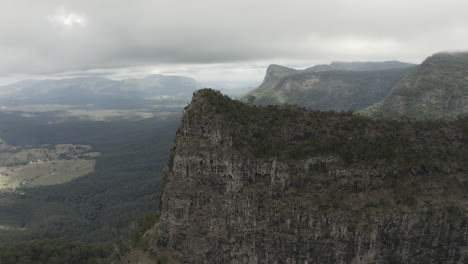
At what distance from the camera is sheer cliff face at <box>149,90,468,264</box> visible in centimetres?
3228

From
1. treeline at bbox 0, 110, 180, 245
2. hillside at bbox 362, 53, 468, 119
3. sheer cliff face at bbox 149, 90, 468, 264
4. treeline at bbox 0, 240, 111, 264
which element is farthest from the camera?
hillside at bbox 362, 53, 468, 119

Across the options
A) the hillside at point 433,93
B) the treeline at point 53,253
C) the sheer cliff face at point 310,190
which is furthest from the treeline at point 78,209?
the hillside at point 433,93

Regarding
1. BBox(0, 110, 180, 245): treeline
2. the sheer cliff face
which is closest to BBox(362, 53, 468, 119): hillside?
the sheer cliff face

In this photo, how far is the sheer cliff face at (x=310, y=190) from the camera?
32281mm

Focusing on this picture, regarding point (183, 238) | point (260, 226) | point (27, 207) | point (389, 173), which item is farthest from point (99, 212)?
point (389, 173)

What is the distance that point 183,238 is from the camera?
3909 cm

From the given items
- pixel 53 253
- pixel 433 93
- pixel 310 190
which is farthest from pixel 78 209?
pixel 433 93

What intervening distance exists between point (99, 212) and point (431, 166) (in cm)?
16090

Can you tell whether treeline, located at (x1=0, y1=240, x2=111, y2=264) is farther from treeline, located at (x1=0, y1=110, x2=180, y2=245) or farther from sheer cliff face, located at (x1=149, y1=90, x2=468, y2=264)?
sheer cliff face, located at (x1=149, y1=90, x2=468, y2=264)

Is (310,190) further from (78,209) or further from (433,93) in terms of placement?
(78,209)

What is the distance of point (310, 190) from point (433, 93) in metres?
121

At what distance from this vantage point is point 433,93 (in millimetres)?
123938

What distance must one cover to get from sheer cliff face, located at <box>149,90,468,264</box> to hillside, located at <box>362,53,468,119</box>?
75.4 m

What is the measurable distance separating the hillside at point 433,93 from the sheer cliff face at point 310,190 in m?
75.4
